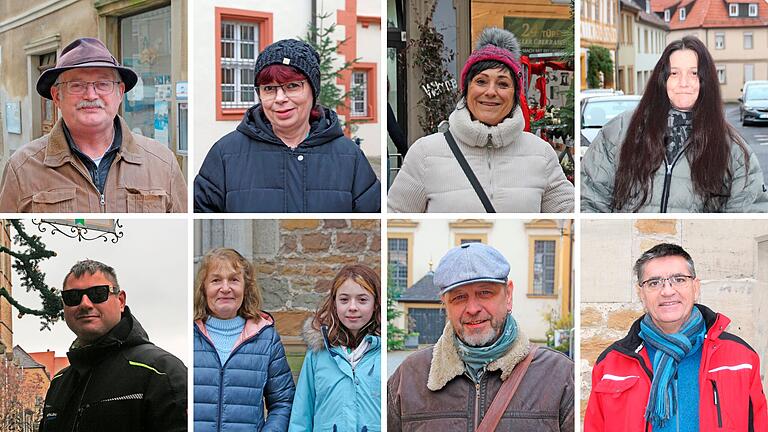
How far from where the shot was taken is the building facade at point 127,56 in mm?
3230

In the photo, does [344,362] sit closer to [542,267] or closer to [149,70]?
[542,267]

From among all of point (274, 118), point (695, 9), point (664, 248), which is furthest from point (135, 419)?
point (695, 9)

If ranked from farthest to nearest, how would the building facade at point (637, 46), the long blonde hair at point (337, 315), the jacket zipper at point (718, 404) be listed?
the long blonde hair at point (337, 315)
the building facade at point (637, 46)
the jacket zipper at point (718, 404)

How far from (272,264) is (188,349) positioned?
1.24 feet

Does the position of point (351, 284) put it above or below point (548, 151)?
below

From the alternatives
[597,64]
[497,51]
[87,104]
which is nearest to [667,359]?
[597,64]

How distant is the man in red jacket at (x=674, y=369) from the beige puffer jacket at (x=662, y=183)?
15 centimetres

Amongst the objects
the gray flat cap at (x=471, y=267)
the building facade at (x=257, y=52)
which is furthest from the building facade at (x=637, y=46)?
the building facade at (x=257, y=52)

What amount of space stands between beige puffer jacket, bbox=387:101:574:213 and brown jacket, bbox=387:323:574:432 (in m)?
0.40

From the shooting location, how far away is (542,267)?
3.16 metres

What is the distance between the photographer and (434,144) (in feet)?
10.2

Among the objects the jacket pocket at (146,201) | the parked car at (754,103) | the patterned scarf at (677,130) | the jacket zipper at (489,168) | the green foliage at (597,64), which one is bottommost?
the jacket pocket at (146,201)

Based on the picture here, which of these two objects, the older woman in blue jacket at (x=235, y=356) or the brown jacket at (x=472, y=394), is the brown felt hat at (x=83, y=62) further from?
the brown jacket at (x=472, y=394)

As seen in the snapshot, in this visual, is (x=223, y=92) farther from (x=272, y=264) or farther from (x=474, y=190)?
(x=474, y=190)
